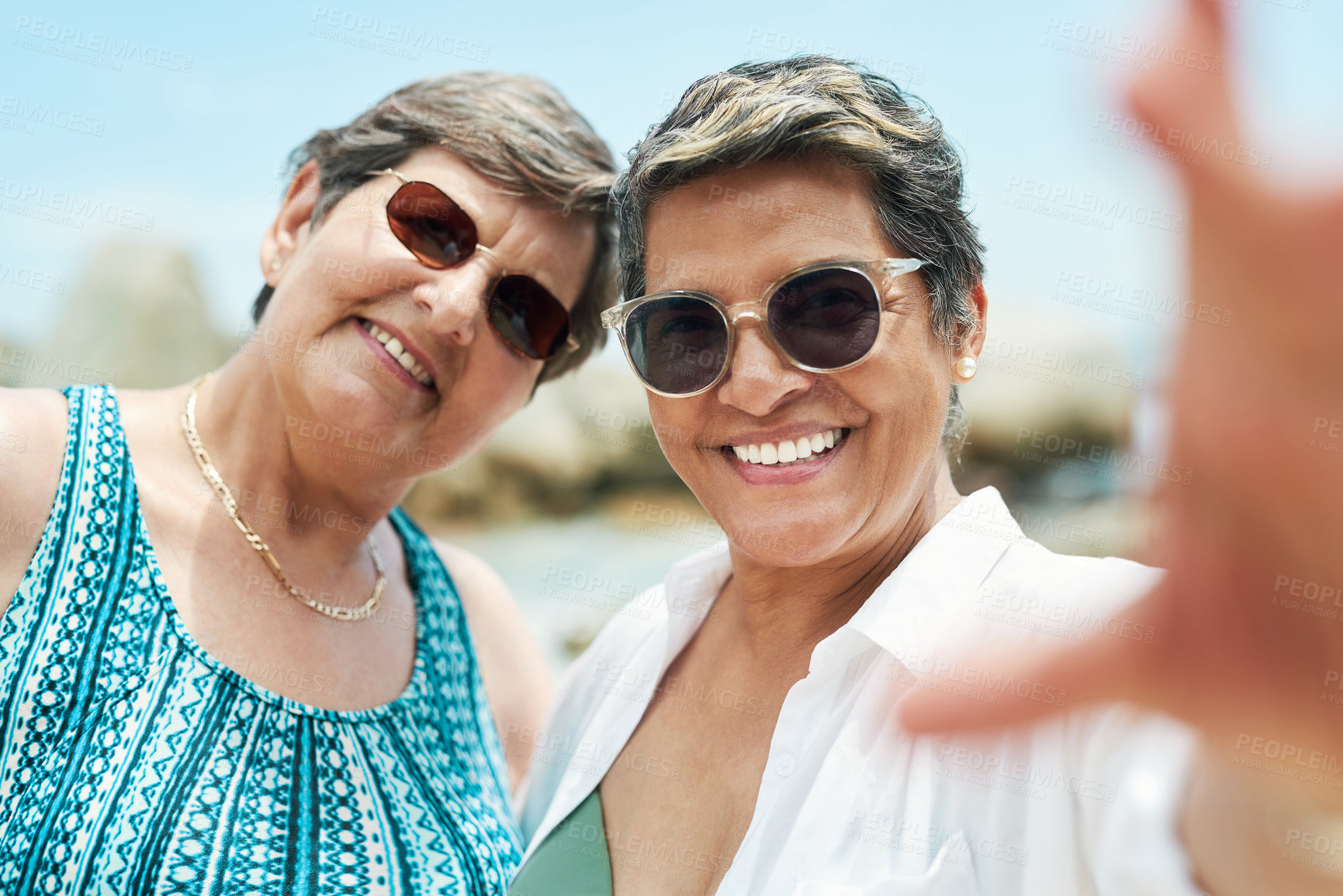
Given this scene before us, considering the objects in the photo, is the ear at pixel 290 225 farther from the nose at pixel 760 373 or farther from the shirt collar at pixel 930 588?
the shirt collar at pixel 930 588

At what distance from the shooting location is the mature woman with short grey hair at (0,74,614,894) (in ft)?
6.29

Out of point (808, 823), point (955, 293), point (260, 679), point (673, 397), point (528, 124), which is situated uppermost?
point (528, 124)

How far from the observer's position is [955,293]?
6.08ft

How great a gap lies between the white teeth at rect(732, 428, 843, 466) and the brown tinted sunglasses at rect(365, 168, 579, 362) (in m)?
0.94

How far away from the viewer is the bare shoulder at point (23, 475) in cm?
195

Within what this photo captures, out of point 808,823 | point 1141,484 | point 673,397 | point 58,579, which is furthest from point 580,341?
point 1141,484

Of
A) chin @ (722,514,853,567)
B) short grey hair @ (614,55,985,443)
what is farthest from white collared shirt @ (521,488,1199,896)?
short grey hair @ (614,55,985,443)

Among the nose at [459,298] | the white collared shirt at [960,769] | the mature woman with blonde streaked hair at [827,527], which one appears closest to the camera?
the white collared shirt at [960,769]

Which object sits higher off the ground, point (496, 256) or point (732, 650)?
point (496, 256)

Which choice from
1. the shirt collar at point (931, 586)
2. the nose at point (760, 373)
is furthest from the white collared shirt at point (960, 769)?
the nose at point (760, 373)

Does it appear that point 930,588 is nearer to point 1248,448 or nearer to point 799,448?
point 799,448

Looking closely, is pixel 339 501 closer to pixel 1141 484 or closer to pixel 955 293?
pixel 955 293

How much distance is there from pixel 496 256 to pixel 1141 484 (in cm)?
196

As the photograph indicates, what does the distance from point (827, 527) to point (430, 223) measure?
1278 mm
